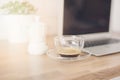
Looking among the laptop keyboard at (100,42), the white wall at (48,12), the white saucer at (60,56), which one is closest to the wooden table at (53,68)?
the white saucer at (60,56)

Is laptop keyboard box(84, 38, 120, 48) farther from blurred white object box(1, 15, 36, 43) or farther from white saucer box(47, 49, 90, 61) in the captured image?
blurred white object box(1, 15, 36, 43)

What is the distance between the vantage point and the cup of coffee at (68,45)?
862 mm

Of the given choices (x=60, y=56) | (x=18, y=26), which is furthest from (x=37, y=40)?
(x=18, y=26)

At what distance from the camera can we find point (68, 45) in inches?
39.9

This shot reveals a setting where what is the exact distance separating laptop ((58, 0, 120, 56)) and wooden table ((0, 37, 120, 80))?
11cm

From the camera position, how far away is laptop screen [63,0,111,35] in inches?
41.5

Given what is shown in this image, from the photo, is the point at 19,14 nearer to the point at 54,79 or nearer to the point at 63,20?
the point at 63,20

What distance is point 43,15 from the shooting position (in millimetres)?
1394

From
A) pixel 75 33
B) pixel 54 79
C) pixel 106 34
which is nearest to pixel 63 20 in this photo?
pixel 75 33

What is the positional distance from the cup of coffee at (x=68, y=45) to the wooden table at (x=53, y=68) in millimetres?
57

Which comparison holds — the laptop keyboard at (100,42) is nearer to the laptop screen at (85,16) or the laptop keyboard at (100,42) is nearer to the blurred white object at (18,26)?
the laptop screen at (85,16)

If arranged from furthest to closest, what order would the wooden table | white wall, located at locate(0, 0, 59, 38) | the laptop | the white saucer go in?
white wall, located at locate(0, 0, 59, 38)
the laptop
the white saucer
the wooden table

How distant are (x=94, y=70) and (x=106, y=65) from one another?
3.1 inches

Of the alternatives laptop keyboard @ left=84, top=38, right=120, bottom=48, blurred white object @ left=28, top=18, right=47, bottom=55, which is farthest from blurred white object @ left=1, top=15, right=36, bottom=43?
laptop keyboard @ left=84, top=38, right=120, bottom=48
